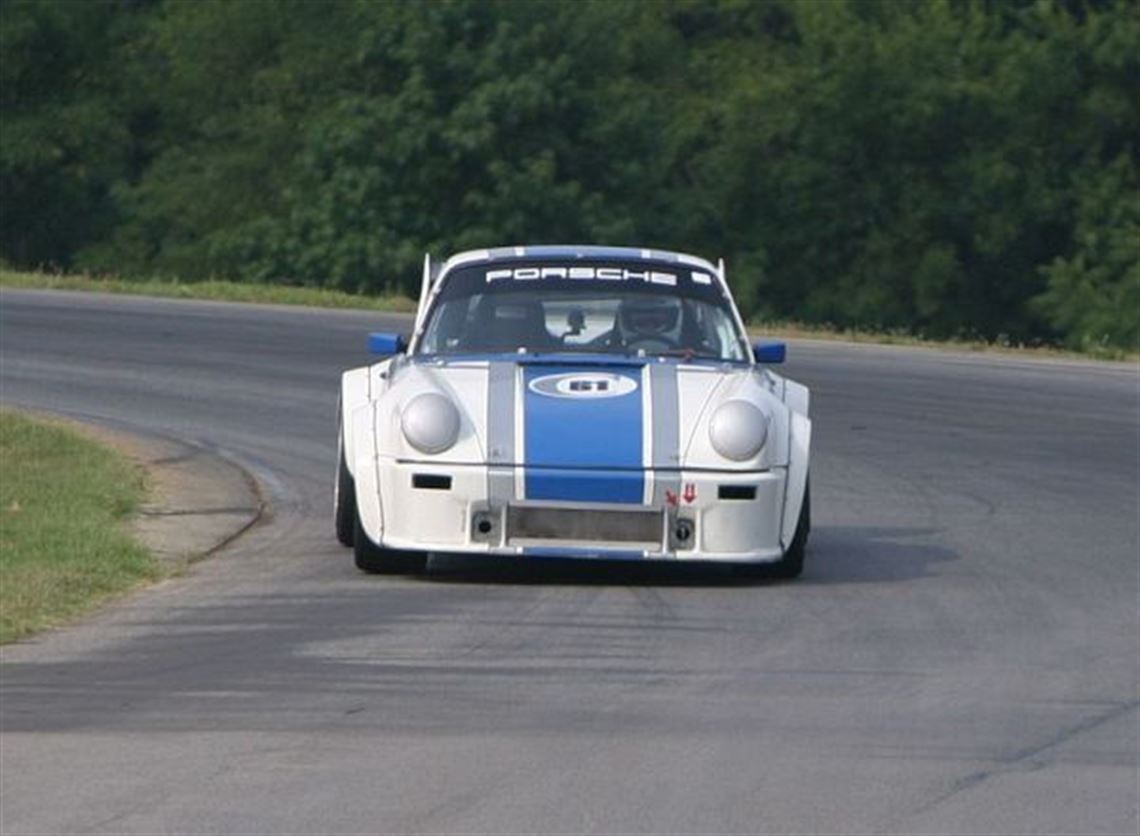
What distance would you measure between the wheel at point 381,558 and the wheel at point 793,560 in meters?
1.37

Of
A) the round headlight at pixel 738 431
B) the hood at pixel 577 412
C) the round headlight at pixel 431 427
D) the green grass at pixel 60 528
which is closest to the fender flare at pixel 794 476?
the hood at pixel 577 412

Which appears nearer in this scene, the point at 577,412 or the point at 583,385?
the point at 577,412

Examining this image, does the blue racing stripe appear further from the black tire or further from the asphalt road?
the black tire

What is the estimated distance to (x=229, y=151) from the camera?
166 feet

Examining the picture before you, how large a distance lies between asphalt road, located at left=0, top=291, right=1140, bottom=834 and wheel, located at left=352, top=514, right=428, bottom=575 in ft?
0.39

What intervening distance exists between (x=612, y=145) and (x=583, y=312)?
110 feet

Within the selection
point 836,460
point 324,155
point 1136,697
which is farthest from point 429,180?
point 1136,697

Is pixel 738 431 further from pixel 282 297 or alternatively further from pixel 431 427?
pixel 282 297

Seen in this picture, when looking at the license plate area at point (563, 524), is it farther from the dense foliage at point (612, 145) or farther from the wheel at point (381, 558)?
the dense foliage at point (612, 145)

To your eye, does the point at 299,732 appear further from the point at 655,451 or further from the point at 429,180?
the point at 429,180

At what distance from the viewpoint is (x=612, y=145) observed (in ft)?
148

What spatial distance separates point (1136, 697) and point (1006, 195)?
39549 mm

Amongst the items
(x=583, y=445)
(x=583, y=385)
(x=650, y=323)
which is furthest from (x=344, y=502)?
(x=650, y=323)

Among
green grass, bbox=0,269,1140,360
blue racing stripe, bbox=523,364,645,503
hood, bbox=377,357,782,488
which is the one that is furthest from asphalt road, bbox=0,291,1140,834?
green grass, bbox=0,269,1140,360
